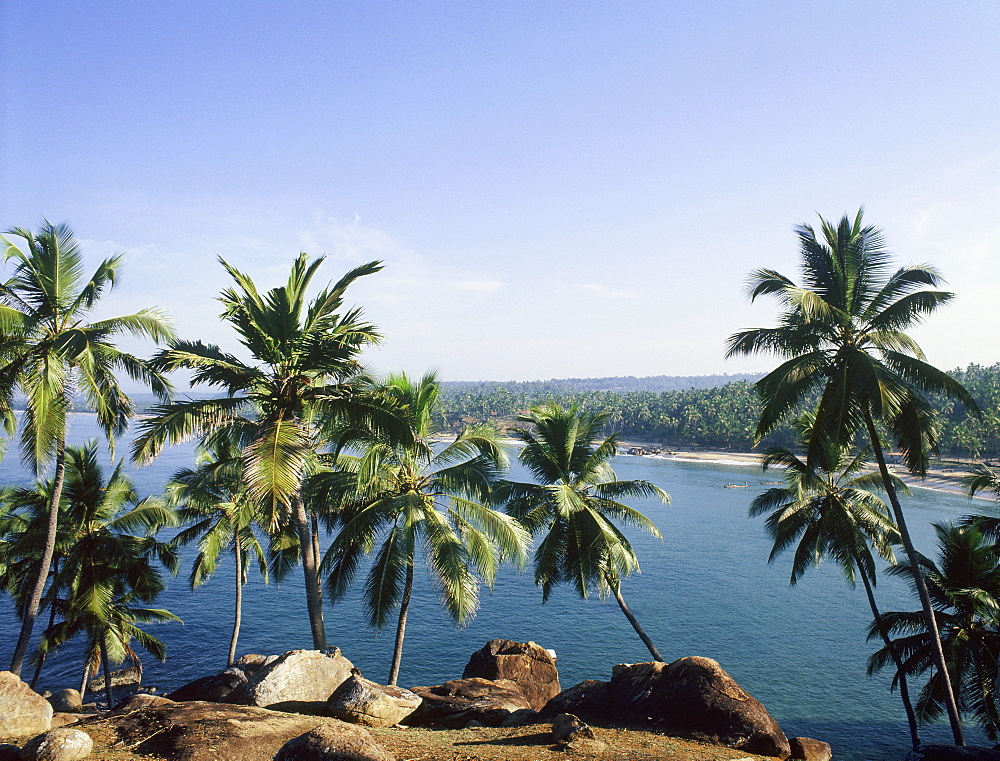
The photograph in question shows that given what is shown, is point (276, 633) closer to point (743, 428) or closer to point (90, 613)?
point (90, 613)

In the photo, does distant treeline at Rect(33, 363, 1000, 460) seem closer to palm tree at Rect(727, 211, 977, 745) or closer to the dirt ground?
palm tree at Rect(727, 211, 977, 745)

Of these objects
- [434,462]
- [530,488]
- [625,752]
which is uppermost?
[434,462]

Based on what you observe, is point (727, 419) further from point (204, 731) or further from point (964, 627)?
point (204, 731)

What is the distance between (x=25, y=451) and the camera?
13242 mm

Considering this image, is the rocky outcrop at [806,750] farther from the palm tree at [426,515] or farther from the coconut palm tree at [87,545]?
the coconut palm tree at [87,545]

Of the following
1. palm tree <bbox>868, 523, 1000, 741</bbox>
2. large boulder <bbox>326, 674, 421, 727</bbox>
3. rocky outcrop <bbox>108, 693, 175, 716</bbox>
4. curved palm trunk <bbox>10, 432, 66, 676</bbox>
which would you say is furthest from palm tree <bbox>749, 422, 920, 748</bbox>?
curved palm trunk <bbox>10, 432, 66, 676</bbox>

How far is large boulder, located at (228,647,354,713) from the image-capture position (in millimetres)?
10703

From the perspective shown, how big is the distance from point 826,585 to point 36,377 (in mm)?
47254

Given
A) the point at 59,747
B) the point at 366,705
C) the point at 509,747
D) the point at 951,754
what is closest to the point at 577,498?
the point at 366,705

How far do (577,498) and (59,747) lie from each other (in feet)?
42.0

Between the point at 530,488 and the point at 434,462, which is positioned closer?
the point at 434,462

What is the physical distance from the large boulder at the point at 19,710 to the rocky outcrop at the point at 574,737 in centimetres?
761

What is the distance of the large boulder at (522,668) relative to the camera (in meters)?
18.0

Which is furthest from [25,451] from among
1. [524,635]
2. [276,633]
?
[524,635]
